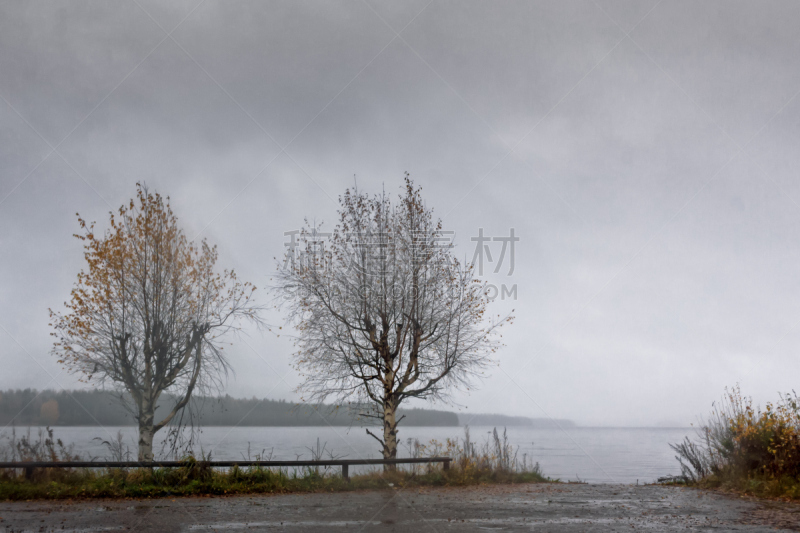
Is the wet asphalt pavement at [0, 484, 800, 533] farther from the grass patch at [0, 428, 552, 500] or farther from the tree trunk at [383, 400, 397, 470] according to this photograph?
the tree trunk at [383, 400, 397, 470]

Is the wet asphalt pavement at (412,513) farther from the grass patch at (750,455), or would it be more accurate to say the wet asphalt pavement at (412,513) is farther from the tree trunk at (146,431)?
the tree trunk at (146,431)

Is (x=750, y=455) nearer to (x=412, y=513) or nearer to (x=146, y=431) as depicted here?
(x=412, y=513)

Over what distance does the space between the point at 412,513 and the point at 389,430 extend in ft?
27.4

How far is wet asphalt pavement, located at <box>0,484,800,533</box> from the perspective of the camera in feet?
30.2

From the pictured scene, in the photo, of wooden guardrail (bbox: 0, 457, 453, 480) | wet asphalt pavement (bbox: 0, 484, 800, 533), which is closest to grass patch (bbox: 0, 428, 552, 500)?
wooden guardrail (bbox: 0, 457, 453, 480)

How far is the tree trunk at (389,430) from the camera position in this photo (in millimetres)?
18594

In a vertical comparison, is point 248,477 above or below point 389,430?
below

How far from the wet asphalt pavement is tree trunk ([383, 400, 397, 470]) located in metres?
4.68

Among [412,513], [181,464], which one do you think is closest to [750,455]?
[412,513]

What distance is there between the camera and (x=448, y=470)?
640 inches

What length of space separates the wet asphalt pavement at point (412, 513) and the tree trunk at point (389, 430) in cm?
468

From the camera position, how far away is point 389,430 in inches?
747

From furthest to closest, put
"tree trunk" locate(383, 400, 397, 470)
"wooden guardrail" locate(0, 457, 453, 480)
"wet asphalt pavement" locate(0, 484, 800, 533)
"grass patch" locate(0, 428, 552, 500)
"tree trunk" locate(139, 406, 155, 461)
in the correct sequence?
"tree trunk" locate(139, 406, 155, 461) → "tree trunk" locate(383, 400, 397, 470) → "wooden guardrail" locate(0, 457, 453, 480) → "grass patch" locate(0, 428, 552, 500) → "wet asphalt pavement" locate(0, 484, 800, 533)

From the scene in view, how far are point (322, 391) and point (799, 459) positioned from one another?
46.4 ft
